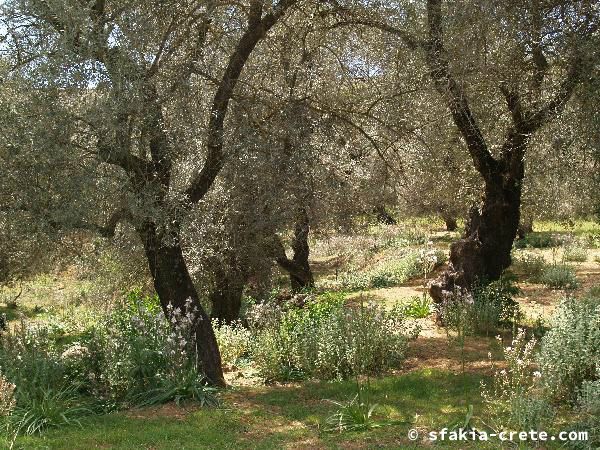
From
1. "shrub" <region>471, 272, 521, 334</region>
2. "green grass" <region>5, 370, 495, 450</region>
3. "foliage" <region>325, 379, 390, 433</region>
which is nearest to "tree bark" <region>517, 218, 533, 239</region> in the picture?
"shrub" <region>471, 272, 521, 334</region>

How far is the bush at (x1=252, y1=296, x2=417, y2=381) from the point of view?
8.21 metres

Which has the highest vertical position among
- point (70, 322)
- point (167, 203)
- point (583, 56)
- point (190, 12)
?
point (190, 12)

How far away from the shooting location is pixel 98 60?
6.79 meters

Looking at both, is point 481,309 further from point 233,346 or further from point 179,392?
point 179,392

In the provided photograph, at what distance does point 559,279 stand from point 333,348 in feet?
29.2

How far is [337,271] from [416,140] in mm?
12724

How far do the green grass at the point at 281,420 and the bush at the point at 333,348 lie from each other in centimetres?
47

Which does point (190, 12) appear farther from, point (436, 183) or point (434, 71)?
point (436, 183)

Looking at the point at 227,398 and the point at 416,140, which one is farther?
the point at 416,140

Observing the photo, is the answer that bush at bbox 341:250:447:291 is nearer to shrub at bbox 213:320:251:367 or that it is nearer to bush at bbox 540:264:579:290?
bush at bbox 540:264:579:290

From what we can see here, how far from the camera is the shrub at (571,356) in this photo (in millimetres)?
5922

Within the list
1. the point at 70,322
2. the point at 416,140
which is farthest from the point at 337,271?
the point at 416,140

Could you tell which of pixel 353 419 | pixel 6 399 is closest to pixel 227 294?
pixel 6 399

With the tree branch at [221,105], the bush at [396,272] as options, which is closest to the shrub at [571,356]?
the tree branch at [221,105]
